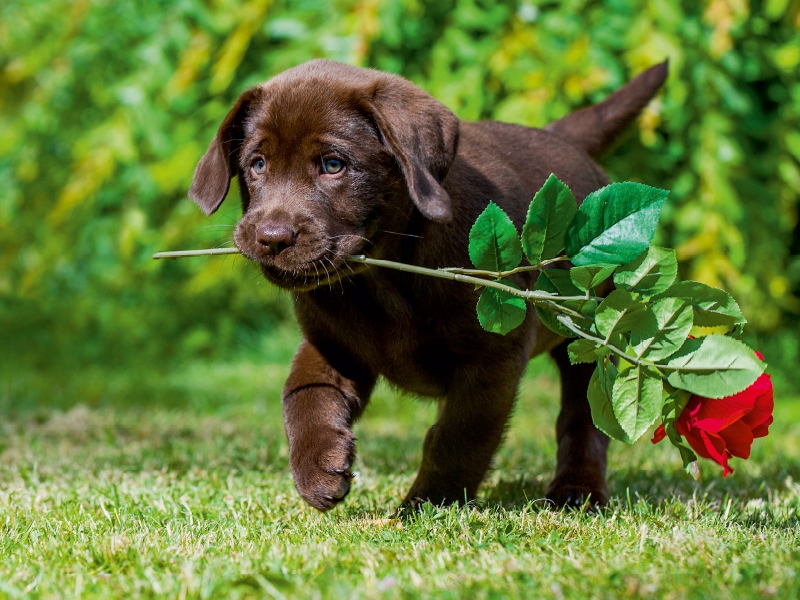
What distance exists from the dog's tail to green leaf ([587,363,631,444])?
4.89 ft

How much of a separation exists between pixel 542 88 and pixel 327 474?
3.01 metres

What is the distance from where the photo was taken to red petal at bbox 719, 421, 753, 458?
2.21 m

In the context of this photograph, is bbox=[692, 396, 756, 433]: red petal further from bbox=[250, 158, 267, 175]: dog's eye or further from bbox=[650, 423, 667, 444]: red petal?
bbox=[250, 158, 267, 175]: dog's eye

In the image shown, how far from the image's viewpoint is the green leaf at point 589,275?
2.09 m

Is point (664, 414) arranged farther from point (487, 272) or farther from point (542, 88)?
point (542, 88)

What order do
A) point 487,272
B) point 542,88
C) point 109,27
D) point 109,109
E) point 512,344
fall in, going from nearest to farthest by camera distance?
point 487,272, point 512,344, point 542,88, point 109,27, point 109,109

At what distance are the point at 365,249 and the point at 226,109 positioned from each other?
3.37 meters

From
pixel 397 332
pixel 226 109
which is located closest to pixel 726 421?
pixel 397 332

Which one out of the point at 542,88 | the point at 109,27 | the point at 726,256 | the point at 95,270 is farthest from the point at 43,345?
the point at 726,256

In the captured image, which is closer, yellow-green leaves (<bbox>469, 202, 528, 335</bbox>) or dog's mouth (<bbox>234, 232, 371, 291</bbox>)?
yellow-green leaves (<bbox>469, 202, 528, 335</bbox>)

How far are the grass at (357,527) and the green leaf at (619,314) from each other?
1.45ft

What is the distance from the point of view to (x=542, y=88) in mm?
4898

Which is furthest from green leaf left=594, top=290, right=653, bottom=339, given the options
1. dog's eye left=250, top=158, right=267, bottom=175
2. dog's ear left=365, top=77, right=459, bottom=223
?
dog's eye left=250, top=158, right=267, bottom=175

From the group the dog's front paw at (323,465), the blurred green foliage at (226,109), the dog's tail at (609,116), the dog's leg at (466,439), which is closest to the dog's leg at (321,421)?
the dog's front paw at (323,465)
